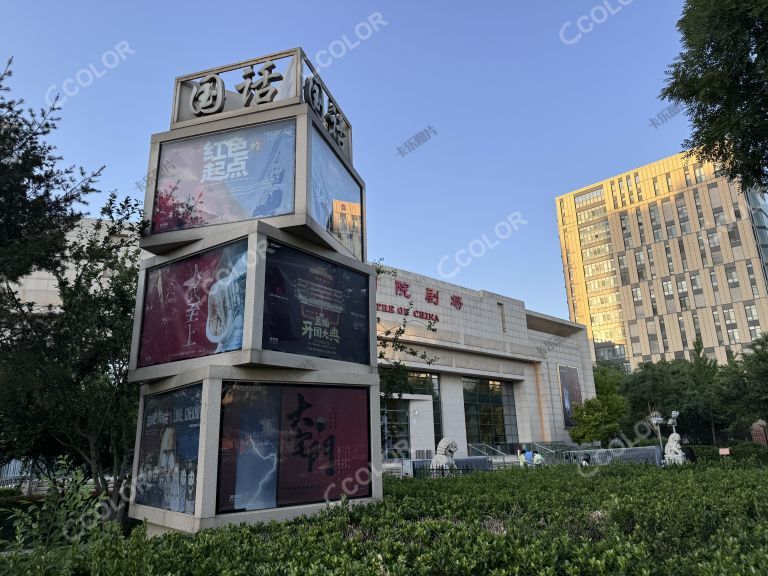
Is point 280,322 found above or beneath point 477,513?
above

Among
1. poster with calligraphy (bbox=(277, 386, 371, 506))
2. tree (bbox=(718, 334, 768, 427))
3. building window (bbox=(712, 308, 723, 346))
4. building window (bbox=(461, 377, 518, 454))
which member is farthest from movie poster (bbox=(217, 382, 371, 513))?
building window (bbox=(712, 308, 723, 346))

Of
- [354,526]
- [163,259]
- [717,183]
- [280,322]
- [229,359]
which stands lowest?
[354,526]

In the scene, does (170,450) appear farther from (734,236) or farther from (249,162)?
(734,236)

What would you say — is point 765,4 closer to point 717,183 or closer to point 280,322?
point 280,322

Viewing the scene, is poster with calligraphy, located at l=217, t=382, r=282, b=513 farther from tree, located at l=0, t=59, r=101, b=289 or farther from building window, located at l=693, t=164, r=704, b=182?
building window, located at l=693, t=164, r=704, b=182

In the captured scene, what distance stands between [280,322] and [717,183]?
89703 millimetres

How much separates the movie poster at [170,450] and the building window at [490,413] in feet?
111

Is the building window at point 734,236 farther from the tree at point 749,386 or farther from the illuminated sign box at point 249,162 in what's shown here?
the illuminated sign box at point 249,162

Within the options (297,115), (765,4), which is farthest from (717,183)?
(297,115)

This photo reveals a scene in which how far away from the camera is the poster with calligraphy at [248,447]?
8039 millimetres

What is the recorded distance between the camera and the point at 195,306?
9.45 metres

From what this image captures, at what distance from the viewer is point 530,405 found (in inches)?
1795

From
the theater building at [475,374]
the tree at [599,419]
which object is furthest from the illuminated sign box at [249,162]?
the tree at [599,419]

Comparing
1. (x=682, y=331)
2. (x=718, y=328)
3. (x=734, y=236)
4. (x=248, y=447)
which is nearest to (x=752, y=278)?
(x=734, y=236)
